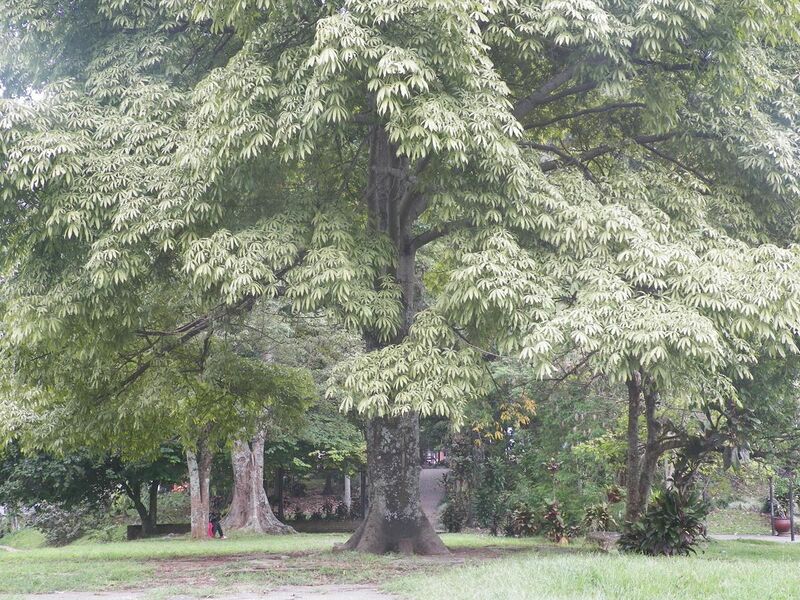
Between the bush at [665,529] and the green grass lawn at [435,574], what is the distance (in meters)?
1.60

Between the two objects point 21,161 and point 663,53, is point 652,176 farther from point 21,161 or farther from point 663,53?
point 21,161

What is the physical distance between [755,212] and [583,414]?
7.83 metres

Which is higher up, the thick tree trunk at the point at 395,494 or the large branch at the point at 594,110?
the large branch at the point at 594,110

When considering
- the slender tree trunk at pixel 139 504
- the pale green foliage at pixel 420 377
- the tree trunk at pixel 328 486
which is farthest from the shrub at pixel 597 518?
the tree trunk at pixel 328 486

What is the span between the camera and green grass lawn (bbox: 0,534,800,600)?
7266mm

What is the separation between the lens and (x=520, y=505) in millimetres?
20578

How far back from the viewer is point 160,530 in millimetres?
23688

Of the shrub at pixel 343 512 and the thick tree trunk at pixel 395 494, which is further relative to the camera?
the shrub at pixel 343 512

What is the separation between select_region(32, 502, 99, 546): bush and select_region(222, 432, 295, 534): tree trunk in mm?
3936

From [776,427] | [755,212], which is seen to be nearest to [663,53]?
[755,212]

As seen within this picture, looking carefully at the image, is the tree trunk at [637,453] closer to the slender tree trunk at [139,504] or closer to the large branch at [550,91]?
the large branch at [550,91]

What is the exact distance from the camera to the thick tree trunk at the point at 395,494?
12.9m

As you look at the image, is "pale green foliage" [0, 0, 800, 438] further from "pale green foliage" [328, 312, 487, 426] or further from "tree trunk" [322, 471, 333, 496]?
"tree trunk" [322, 471, 333, 496]

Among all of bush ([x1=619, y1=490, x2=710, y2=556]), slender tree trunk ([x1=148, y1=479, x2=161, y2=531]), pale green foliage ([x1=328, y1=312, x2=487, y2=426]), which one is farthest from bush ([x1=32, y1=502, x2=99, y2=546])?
pale green foliage ([x1=328, y1=312, x2=487, y2=426])
